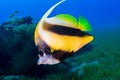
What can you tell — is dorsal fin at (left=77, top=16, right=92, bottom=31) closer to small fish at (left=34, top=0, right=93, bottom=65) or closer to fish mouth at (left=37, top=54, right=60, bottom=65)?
small fish at (left=34, top=0, right=93, bottom=65)

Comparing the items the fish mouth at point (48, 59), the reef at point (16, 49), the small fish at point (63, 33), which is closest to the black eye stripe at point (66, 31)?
the small fish at point (63, 33)

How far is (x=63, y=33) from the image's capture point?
67.6 inches

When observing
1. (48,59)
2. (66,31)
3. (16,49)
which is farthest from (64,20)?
(16,49)

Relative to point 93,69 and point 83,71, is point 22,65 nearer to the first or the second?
point 83,71

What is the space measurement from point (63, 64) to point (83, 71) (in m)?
0.76

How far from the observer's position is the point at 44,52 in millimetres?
1843

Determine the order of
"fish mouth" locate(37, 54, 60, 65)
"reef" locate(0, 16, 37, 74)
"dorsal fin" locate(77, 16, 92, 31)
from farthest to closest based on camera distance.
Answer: "reef" locate(0, 16, 37, 74) < "fish mouth" locate(37, 54, 60, 65) < "dorsal fin" locate(77, 16, 92, 31)

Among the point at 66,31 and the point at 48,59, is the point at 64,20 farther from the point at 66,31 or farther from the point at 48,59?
the point at 48,59

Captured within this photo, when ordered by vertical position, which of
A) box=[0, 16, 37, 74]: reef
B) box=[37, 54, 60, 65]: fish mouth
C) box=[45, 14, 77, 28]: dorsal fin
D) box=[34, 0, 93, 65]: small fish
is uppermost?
box=[45, 14, 77, 28]: dorsal fin

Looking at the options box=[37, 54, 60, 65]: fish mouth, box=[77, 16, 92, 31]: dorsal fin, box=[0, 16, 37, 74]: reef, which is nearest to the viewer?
box=[77, 16, 92, 31]: dorsal fin

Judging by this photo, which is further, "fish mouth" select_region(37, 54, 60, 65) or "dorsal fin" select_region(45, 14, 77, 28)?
"fish mouth" select_region(37, 54, 60, 65)

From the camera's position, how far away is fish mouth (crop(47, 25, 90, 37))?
1717 mm

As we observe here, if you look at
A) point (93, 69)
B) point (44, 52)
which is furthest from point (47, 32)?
point (93, 69)

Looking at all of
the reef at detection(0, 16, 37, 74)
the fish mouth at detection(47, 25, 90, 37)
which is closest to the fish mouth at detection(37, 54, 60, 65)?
the fish mouth at detection(47, 25, 90, 37)
